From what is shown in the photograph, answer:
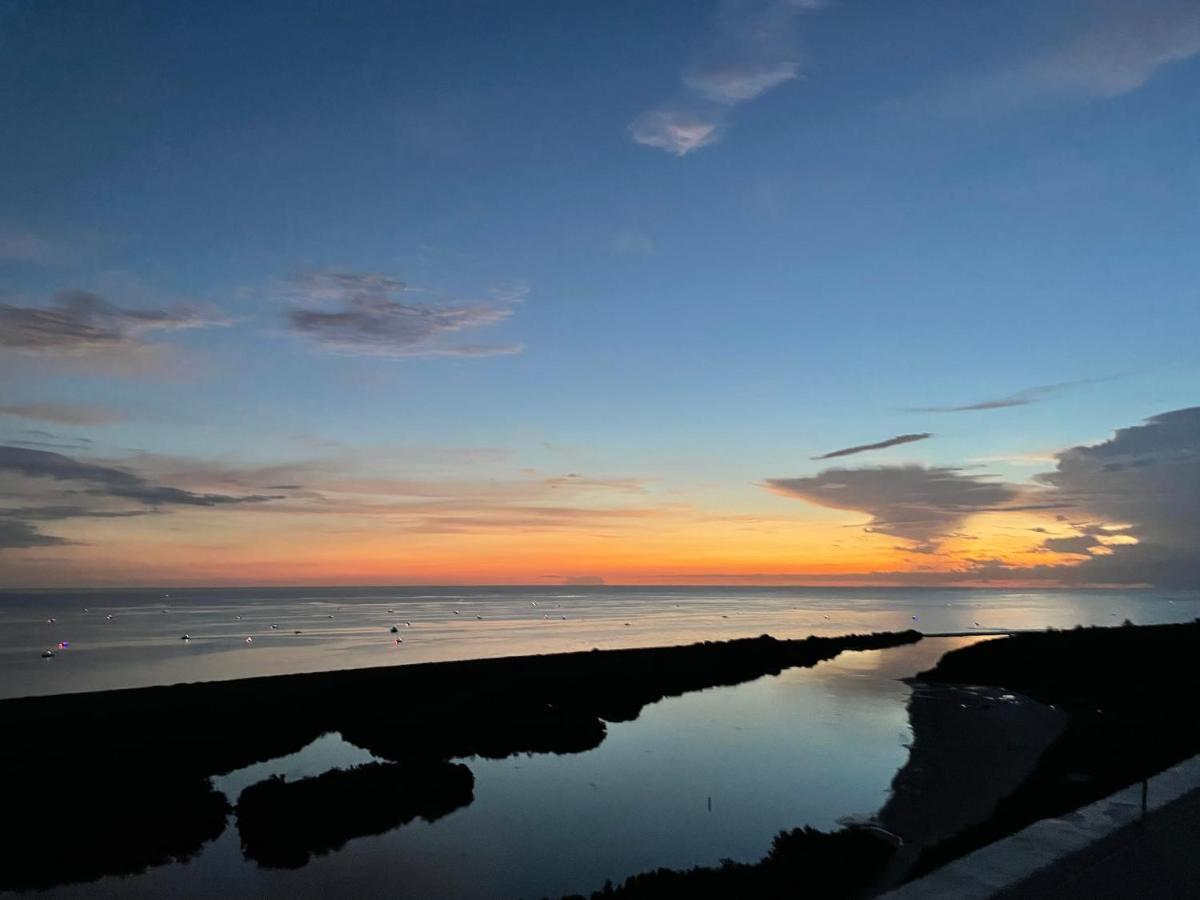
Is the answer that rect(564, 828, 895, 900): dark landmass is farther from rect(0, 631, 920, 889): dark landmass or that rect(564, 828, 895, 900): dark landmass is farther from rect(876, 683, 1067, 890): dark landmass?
rect(0, 631, 920, 889): dark landmass

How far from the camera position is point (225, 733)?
97.9ft

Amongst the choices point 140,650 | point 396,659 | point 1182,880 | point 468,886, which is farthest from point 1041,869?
point 140,650

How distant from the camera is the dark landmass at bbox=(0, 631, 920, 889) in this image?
18.9 m

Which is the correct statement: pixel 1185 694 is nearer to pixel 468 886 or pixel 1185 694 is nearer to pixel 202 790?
pixel 468 886

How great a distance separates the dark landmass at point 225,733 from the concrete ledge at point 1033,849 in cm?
1478

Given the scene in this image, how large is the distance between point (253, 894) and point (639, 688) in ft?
103

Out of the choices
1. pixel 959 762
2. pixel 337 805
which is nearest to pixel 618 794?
pixel 337 805

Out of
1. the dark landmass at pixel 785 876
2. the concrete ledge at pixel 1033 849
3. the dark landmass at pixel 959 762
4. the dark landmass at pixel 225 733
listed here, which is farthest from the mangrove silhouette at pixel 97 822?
the concrete ledge at pixel 1033 849

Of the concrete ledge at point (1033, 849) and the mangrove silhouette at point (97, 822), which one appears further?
the mangrove silhouette at point (97, 822)

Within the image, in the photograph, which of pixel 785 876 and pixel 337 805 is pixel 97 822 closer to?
pixel 337 805

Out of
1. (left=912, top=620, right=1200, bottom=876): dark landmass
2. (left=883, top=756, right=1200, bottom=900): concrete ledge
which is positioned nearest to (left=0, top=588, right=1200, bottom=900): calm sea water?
(left=912, top=620, right=1200, bottom=876): dark landmass

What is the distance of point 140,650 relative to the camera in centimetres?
7406

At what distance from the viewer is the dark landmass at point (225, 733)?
1886 centimetres

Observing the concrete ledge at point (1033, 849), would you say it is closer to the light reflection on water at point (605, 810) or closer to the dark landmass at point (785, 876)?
the dark landmass at point (785, 876)
